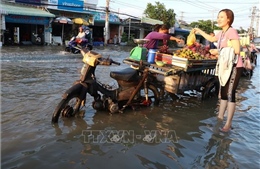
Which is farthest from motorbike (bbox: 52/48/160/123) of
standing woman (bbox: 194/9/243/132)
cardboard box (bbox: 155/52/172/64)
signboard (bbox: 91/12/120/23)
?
signboard (bbox: 91/12/120/23)

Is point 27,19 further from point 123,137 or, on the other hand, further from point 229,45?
point 229,45

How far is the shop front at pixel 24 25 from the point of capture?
2000cm

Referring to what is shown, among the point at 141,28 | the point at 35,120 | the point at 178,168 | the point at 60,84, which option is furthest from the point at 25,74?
the point at 141,28

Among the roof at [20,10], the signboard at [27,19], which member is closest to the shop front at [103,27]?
the signboard at [27,19]

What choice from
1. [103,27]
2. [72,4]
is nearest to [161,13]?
[103,27]

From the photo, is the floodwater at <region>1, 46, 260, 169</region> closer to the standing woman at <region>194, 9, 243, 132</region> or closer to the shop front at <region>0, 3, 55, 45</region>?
the standing woman at <region>194, 9, 243, 132</region>

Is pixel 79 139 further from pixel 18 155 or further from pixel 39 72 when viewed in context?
pixel 39 72

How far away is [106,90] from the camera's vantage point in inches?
199

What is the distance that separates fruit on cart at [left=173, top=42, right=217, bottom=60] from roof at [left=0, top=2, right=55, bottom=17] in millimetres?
16152

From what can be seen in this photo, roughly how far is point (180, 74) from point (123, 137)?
7.90ft

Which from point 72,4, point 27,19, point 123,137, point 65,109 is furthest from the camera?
point 72,4

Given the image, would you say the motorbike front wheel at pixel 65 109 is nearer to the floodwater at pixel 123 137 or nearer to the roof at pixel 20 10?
the floodwater at pixel 123 137

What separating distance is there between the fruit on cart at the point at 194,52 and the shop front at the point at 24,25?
16.2 meters

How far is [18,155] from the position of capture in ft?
10.8
